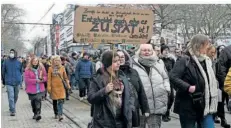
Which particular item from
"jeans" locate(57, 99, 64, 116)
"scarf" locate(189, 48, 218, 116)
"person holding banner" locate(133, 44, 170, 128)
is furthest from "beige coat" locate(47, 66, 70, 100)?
"scarf" locate(189, 48, 218, 116)

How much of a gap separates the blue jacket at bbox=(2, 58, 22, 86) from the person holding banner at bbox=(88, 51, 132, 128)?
7.23 m

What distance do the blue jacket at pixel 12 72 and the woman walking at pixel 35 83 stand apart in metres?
1.03

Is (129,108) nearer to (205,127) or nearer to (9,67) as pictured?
(205,127)

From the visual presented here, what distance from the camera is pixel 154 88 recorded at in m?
6.24

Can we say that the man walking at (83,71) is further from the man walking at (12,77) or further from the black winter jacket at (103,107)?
the black winter jacket at (103,107)

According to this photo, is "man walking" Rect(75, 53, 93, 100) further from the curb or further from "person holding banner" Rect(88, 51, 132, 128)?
"person holding banner" Rect(88, 51, 132, 128)

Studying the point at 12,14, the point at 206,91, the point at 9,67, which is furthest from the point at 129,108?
the point at 12,14

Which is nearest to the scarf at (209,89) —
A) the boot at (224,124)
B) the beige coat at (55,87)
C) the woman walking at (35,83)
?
the boot at (224,124)

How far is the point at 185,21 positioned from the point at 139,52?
27592mm

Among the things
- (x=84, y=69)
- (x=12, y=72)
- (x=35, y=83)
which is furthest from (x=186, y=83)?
(x=84, y=69)

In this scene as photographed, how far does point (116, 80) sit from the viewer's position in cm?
509

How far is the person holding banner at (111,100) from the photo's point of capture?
4.98 m

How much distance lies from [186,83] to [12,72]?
724 centimetres

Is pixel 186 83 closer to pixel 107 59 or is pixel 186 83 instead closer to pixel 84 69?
pixel 107 59
